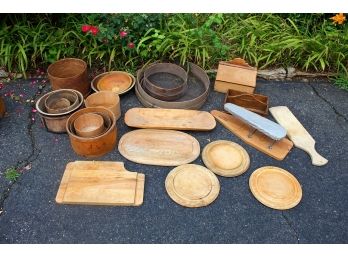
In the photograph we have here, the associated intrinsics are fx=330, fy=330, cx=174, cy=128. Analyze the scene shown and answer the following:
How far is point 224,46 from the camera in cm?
417

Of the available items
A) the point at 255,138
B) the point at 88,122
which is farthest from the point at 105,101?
the point at 255,138

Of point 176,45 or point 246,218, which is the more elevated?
point 176,45

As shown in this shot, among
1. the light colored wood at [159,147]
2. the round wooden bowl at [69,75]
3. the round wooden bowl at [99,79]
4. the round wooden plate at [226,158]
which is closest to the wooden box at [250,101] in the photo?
the round wooden plate at [226,158]

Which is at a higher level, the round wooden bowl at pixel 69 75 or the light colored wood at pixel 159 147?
the round wooden bowl at pixel 69 75

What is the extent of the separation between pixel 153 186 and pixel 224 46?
2.09m

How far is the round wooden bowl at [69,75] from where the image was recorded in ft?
11.9

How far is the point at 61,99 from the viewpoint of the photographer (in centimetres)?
361

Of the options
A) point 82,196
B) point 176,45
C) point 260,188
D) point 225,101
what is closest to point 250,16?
point 176,45

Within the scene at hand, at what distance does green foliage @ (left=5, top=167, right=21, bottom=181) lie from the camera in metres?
3.11

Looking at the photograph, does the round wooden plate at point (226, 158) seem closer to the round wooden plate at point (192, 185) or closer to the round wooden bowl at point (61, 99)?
the round wooden plate at point (192, 185)

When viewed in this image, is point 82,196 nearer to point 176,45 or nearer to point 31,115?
point 31,115

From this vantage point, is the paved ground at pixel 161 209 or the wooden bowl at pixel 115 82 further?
the wooden bowl at pixel 115 82

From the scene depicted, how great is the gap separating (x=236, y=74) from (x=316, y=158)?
1.33m

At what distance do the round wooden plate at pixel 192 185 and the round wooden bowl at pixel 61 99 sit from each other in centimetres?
135
